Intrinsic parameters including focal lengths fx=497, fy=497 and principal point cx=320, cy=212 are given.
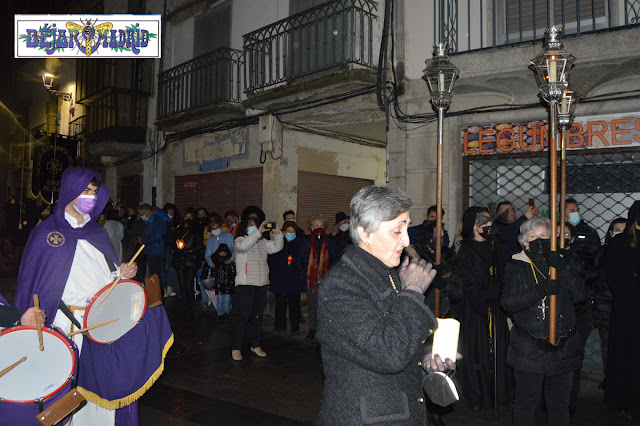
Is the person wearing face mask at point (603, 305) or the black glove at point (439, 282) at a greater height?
the black glove at point (439, 282)

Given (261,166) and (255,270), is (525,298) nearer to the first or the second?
(255,270)

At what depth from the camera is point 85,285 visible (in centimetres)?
369

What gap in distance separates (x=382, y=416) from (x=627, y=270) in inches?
152

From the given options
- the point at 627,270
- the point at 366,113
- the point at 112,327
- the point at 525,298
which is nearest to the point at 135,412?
the point at 112,327

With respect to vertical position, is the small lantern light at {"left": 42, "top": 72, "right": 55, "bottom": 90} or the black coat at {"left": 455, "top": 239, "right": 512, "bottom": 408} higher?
the small lantern light at {"left": 42, "top": 72, "right": 55, "bottom": 90}

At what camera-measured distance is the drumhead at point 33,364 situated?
2936mm

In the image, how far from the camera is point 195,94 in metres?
13.5

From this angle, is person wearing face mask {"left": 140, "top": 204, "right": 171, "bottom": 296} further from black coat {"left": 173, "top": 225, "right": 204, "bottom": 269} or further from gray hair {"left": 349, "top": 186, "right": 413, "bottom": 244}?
gray hair {"left": 349, "top": 186, "right": 413, "bottom": 244}

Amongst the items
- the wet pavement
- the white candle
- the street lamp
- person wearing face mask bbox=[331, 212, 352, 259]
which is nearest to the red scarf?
person wearing face mask bbox=[331, 212, 352, 259]

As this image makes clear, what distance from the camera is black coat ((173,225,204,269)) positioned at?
924 cm

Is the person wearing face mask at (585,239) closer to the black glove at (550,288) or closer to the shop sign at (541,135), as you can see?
the shop sign at (541,135)

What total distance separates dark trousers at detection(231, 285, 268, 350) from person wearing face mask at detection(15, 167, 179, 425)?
2921mm

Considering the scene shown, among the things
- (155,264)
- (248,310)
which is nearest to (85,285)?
(248,310)

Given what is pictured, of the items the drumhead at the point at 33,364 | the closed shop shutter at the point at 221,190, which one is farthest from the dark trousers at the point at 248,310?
the closed shop shutter at the point at 221,190
